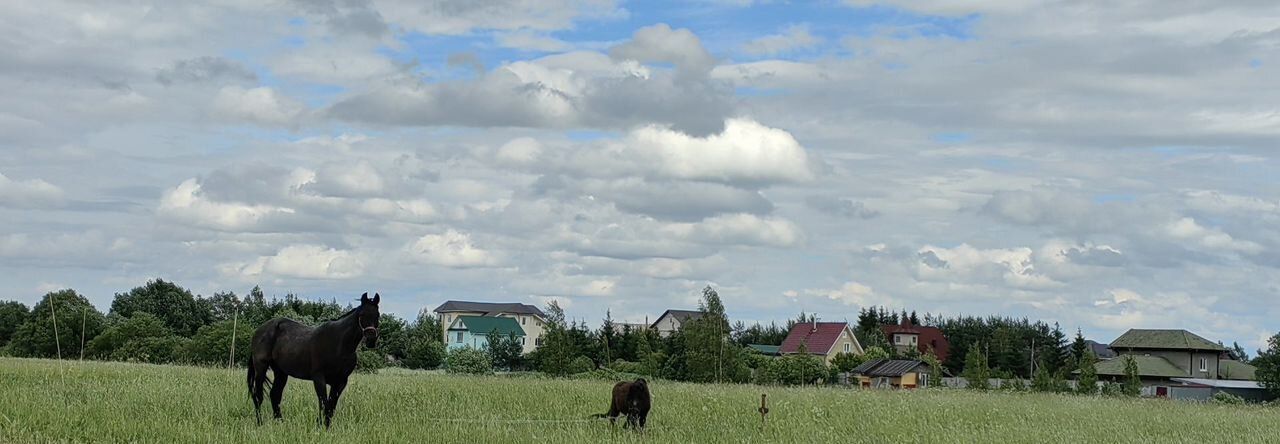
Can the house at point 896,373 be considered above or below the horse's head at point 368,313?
below

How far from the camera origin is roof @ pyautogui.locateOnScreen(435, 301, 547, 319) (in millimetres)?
163375

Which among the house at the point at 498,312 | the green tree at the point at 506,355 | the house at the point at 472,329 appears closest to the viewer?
the green tree at the point at 506,355

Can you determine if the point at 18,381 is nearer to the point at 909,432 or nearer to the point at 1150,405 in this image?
the point at 909,432

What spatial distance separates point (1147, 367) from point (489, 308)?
3828 inches

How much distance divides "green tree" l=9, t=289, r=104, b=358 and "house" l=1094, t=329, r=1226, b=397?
67435 mm

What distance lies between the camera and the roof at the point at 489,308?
163375mm

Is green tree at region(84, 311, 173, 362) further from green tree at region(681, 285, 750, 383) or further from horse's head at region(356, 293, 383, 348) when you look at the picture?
horse's head at region(356, 293, 383, 348)

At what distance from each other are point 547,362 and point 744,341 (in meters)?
73.6

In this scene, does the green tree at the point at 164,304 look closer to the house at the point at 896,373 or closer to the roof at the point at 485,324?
the roof at the point at 485,324

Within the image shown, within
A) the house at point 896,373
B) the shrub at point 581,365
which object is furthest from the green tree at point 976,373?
the shrub at point 581,365

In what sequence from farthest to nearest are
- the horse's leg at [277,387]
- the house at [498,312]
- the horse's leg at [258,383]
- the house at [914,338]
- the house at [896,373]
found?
the house at [498,312] → the house at [914,338] → the house at [896,373] → the horse's leg at [258,383] → the horse's leg at [277,387]

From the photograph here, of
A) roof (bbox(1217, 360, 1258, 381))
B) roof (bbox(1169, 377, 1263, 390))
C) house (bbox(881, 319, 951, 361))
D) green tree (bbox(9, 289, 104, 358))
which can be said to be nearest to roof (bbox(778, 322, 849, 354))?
house (bbox(881, 319, 951, 361))

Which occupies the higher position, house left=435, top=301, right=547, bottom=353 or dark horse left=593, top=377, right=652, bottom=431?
house left=435, top=301, right=547, bottom=353

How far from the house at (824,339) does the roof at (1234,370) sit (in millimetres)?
31318
